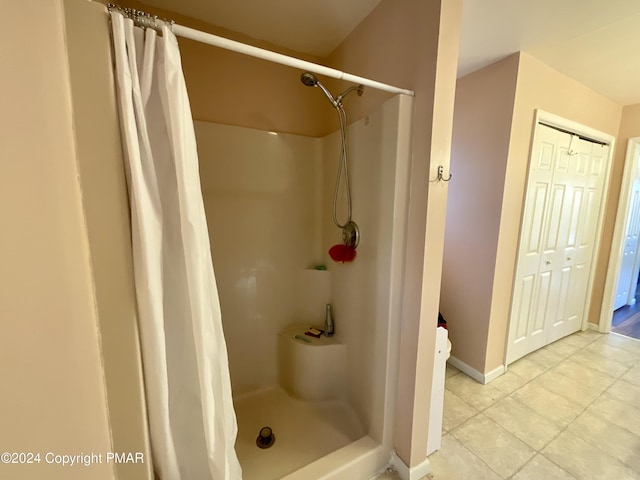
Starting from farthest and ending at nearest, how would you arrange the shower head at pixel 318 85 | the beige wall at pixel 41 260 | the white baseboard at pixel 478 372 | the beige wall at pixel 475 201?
the white baseboard at pixel 478 372 → the beige wall at pixel 475 201 → the shower head at pixel 318 85 → the beige wall at pixel 41 260

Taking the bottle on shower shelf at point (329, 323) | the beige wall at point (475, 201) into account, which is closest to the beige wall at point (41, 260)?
the bottle on shower shelf at point (329, 323)

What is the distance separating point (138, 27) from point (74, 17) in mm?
134

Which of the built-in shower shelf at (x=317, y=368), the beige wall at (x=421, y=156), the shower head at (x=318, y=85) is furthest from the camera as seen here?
the built-in shower shelf at (x=317, y=368)

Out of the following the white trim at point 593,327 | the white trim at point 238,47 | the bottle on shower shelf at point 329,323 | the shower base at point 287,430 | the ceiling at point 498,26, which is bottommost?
the shower base at point 287,430

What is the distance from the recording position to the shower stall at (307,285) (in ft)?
3.90

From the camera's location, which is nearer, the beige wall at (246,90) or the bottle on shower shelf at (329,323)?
the beige wall at (246,90)

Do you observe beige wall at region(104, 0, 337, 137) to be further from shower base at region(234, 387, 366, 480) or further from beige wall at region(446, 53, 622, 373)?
shower base at region(234, 387, 366, 480)

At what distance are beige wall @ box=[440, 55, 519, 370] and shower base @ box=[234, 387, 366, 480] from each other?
1138mm

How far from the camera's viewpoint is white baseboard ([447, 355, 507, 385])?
1.87m

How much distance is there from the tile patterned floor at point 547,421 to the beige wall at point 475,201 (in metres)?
0.34

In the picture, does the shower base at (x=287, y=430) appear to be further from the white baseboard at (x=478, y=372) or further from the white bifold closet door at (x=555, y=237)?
the white bifold closet door at (x=555, y=237)

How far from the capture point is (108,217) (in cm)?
64

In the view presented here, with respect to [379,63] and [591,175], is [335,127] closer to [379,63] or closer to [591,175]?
[379,63]

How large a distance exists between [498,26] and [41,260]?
2.21 metres
